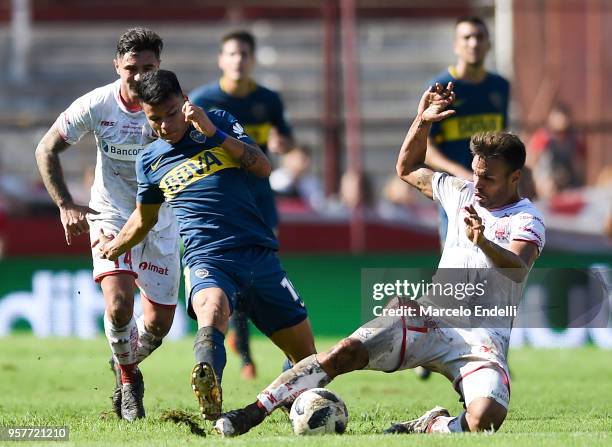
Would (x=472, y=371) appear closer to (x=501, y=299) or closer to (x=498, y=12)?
(x=501, y=299)

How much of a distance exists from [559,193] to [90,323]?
21.2 feet

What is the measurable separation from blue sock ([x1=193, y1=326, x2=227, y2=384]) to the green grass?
40cm

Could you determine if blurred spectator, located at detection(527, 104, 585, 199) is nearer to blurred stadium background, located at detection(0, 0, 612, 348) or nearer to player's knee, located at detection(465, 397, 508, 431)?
blurred stadium background, located at detection(0, 0, 612, 348)

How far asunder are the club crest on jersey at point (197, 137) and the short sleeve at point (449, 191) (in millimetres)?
1429

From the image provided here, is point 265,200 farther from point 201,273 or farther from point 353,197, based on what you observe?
point 353,197

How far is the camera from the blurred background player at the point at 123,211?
28.0 feet

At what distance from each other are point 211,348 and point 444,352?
1.34 metres

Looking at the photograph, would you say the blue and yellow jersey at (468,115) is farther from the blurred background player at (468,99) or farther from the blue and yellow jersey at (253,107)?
the blue and yellow jersey at (253,107)

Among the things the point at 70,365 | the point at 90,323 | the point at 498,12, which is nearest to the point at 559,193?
the point at 498,12

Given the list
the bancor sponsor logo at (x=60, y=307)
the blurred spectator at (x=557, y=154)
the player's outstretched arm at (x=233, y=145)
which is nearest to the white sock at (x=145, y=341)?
the player's outstretched arm at (x=233, y=145)

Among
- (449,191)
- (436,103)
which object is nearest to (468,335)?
(449,191)

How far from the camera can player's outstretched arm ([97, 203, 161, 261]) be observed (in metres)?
7.99

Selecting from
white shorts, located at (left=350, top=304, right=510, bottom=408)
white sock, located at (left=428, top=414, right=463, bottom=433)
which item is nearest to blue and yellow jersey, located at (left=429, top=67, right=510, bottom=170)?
white shorts, located at (left=350, top=304, right=510, bottom=408)

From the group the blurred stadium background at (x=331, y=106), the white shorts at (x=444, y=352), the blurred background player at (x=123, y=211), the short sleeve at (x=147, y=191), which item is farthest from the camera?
the blurred stadium background at (x=331, y=106)
